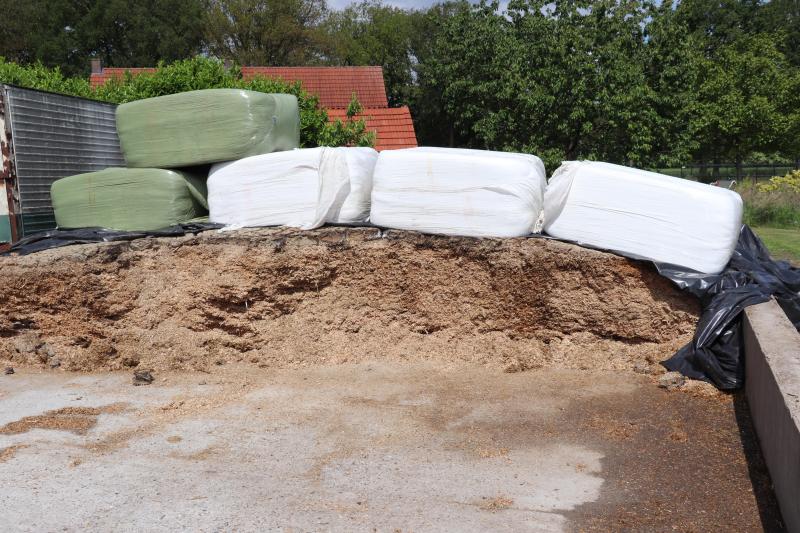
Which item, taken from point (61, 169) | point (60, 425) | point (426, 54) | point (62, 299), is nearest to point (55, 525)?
point (60, 425)

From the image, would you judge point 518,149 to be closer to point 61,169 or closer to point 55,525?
point 61,169

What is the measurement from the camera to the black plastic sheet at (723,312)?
541 centimetres

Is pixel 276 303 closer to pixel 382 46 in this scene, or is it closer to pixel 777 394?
pixel 777 394

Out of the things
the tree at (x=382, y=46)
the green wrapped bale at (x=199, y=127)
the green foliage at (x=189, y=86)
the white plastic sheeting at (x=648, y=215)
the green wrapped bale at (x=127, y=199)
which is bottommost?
the white plastic sheeting at (x=648, y=215)

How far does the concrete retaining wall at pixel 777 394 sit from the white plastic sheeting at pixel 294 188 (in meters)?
3.40

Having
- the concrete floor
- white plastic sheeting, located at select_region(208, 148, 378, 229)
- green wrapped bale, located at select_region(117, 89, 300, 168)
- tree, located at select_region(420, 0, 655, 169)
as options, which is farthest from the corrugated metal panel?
tree, located at select_region(420, 0, 655, 169)

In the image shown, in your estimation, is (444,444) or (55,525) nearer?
(55,525)

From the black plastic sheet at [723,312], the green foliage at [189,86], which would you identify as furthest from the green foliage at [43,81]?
the black plastic sheet at [723,312]

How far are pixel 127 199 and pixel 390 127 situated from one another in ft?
38.8

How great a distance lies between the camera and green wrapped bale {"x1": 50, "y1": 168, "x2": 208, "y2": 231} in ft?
22.6

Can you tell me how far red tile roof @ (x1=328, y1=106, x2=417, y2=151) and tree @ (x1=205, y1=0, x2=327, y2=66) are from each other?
1833 cm

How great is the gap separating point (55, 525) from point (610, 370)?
420 cm

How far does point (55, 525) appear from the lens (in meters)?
3.79

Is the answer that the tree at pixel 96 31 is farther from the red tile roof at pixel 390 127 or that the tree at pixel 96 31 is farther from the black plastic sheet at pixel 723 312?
the black plastic sheet at pixel 723 312
